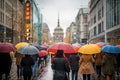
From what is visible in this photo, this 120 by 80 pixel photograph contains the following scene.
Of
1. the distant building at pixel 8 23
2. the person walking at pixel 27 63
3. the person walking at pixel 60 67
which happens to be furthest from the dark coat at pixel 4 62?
the distant building at pixel 8 23

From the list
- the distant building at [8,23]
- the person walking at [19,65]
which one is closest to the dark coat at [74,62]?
the person walking at [19,65]

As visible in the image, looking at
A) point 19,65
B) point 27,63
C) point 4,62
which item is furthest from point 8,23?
point 27,63

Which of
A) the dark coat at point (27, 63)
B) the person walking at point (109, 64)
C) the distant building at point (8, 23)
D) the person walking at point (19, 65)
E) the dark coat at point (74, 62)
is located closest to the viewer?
the dark coat at point (27, 63)

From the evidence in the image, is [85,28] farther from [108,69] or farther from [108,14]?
[108,69]

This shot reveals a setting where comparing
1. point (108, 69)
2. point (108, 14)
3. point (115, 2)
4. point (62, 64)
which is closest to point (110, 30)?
point (108, 14)

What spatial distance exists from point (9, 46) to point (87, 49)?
363cm

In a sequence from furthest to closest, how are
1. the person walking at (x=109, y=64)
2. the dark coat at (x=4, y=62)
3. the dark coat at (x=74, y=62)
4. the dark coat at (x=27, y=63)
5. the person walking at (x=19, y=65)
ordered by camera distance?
1. the person walking at (x=19, y=65)
2. the dark coat at (x=74, y=62)
3. the dark coat at (x=4, y=62)
4. the person walking at (x=109, y=64)
5. the dark coat at (x=27, y=63)

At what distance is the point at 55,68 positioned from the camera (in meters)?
11.4

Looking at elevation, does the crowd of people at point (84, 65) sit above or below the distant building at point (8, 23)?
below

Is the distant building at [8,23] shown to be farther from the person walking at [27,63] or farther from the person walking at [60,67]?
the person walking at [60,67]

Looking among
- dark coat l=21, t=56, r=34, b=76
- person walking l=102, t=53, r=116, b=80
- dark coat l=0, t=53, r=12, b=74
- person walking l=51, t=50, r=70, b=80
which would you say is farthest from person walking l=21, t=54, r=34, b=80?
person walking l=102, t=53, r=116, b=80

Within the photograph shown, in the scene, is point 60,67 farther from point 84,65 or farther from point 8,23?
point 8,23

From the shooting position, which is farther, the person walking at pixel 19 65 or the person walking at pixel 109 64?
the person walking at pixel 19 65

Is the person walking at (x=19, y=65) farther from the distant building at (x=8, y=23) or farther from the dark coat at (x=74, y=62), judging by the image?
the distant building at (x=8, y=23)
